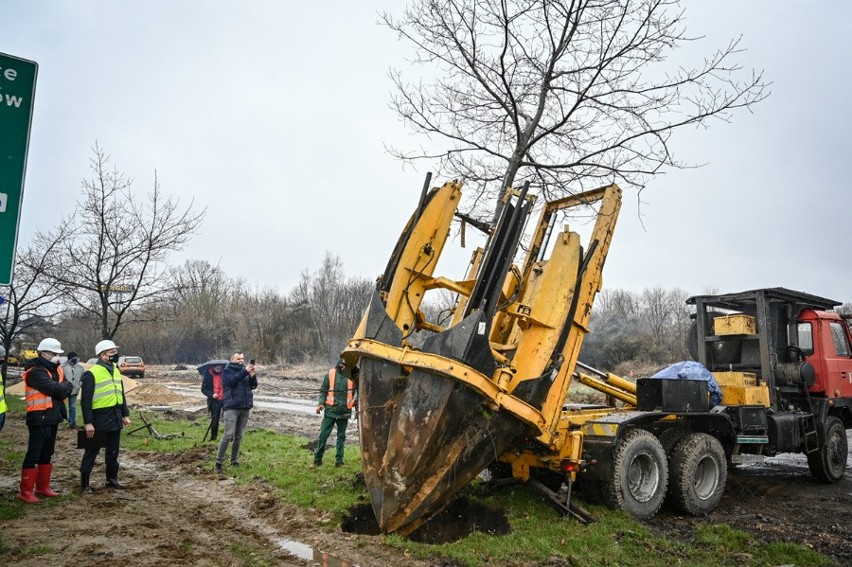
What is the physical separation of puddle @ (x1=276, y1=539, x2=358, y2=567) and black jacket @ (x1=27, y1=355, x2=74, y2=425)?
3.15 metres

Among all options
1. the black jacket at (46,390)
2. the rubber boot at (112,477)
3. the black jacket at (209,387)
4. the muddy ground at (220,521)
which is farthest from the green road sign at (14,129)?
the black jacket at (209,387)

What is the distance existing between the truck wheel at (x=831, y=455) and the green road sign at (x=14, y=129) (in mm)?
10640

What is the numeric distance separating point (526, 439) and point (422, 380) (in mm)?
1563

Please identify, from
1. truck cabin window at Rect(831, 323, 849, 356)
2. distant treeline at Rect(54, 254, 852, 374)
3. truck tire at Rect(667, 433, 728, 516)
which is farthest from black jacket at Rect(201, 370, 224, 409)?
distant treeline at Rect(54, 254, 852, 374)

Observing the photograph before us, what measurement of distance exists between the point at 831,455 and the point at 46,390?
11.0 meters

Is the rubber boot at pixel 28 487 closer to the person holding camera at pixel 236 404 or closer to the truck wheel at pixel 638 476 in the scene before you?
the person holding camera at pixel 236 404

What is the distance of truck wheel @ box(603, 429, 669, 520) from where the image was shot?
6215 mm

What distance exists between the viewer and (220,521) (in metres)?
5.84

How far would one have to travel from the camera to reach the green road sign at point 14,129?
337cm

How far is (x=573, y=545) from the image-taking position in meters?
5.23

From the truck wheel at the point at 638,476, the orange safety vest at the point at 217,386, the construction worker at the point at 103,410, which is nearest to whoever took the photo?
the truck wheel at the point at 638,476

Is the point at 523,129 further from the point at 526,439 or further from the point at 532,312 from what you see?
the point at 526,439

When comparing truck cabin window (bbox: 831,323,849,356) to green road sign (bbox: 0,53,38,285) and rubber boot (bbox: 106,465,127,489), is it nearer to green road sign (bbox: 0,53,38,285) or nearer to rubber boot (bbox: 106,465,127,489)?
rubber boot (bbox: 106,465,127,489)

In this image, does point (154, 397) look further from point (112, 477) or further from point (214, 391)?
point (112, 477)
